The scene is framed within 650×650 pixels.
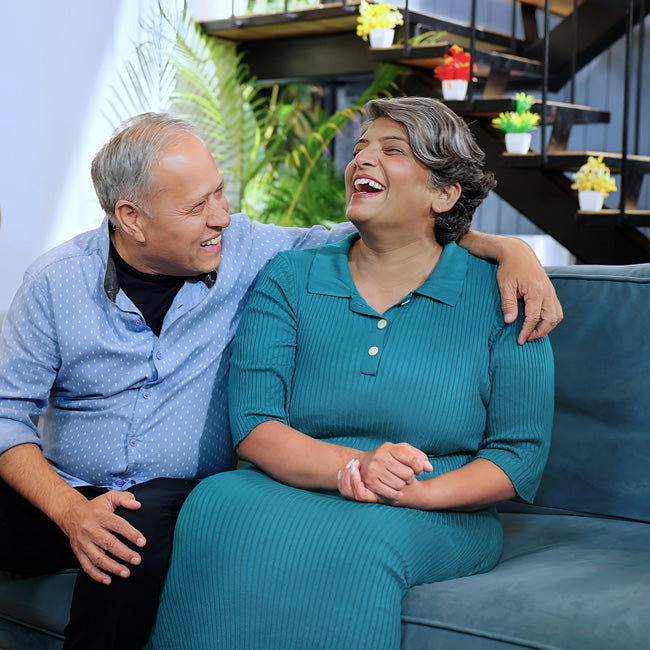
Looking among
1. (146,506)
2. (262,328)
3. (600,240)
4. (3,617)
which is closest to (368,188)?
(262,328)

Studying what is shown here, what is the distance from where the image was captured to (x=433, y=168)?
5.74 ft

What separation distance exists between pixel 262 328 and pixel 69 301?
0.39 meters

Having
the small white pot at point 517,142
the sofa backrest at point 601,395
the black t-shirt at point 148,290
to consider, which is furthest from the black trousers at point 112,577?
the small white pot at point 517,142

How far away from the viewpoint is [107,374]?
5.80 ft

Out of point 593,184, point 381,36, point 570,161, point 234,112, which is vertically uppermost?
point 381,36

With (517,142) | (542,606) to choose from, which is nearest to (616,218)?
(517,142)

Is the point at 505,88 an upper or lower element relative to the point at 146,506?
upper

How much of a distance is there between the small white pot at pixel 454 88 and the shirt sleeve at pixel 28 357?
9.73 feet

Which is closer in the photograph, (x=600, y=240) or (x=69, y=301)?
(x=69, y=301)

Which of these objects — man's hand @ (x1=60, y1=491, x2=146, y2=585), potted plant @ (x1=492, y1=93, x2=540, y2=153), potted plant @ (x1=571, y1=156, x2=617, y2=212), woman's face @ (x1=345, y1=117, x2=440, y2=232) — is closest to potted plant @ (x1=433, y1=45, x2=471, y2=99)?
potted plant @ (x1=492, y1=93, x2=540, y2=153)

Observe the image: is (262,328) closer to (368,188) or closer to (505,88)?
(368,188)

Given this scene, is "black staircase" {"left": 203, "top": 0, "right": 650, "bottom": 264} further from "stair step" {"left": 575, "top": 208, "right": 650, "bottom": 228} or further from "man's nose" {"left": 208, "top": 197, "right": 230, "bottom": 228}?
"man's nose" {"left": 208, "top": 197, "right": 230, "bottom": 228}

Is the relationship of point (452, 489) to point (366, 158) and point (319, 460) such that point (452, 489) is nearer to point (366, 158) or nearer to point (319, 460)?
point (319, 460)

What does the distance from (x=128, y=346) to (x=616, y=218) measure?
2780 millimetres
